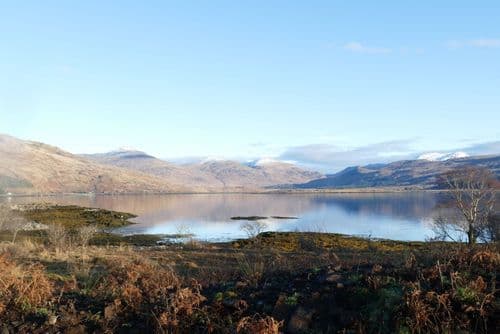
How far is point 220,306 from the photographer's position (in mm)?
7648

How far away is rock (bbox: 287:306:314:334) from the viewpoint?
6719 mm

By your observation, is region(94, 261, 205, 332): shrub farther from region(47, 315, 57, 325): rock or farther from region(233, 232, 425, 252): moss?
region(233, 232, 425, 252): moss

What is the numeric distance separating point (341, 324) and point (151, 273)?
4613 mm

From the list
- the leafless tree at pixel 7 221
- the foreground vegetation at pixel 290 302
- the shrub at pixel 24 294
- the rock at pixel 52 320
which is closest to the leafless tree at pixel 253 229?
the leafless tree at pixel 7 221

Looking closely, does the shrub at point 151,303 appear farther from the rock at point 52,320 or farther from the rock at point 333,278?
the rock at point 333,278

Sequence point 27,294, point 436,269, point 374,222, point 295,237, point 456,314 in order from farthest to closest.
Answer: point 374,222, point 295,237, point 27,294, point 436,269, point 456,314

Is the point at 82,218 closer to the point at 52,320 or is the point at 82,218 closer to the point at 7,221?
the point at 7,221

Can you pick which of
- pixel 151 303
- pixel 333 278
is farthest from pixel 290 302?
pixel 151 303

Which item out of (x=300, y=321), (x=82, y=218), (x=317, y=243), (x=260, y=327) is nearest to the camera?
(x=260, y=327)

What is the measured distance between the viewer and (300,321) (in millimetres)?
6805

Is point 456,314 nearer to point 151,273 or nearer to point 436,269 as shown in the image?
point 436,269

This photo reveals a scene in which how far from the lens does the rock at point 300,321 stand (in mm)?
6719

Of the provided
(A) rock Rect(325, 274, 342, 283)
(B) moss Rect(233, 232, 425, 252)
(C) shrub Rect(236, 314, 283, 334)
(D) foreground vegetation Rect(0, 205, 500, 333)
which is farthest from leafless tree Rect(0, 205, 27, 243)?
(C) shrub Rect(236, 314, 283, 334)

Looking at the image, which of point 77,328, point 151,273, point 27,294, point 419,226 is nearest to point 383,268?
point 151,273
